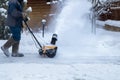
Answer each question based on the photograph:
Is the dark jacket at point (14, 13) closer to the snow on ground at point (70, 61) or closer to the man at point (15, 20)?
the man at point (15, 20)

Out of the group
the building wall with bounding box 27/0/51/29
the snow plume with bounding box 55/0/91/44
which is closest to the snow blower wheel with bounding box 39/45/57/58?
the snow plume with bounding box 55/0/91/44

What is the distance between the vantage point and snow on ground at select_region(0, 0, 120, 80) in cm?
877

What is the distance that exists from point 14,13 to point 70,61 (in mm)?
1861

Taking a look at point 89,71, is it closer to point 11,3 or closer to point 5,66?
point 5,66

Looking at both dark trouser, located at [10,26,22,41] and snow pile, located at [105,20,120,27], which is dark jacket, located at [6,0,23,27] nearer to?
dark trouser, located at [10,26,22,41]

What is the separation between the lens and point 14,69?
923 centimetres

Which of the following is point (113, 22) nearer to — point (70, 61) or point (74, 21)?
point (74, 21)

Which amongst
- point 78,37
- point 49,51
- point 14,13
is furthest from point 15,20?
point 78,37

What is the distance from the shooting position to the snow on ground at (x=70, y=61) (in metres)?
8.77

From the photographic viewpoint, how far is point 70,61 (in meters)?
10.4

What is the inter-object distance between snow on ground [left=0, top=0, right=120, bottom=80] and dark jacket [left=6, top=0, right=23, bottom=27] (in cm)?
91

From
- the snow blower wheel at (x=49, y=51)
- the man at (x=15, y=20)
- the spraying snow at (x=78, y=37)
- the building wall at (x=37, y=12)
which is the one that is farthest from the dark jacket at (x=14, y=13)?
the building wall at (x=37, y=12)

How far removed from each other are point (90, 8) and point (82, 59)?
32.3ft

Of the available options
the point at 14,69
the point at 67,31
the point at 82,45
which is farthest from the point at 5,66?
the point at 67,31
